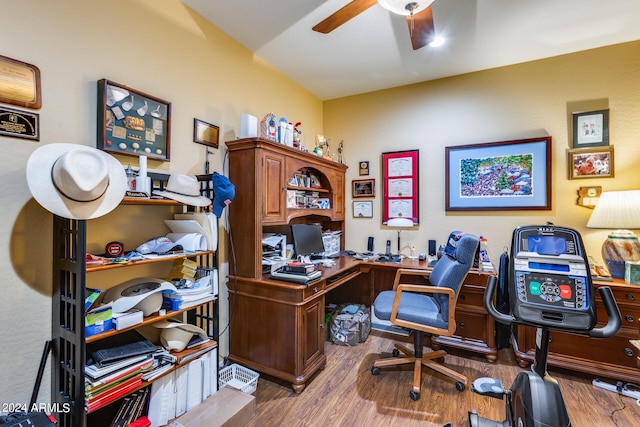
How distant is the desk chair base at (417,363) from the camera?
209 cm

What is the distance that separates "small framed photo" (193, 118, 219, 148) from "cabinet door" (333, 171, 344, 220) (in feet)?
4.94

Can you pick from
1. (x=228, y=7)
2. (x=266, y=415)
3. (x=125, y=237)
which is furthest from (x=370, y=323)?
(x=228, y=7)

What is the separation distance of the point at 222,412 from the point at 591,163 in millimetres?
3572

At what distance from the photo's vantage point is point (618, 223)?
223cm

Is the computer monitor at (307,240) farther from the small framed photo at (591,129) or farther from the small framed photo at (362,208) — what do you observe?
the small framed photo at (591,129)

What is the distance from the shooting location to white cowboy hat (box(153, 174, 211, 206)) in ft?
5.60

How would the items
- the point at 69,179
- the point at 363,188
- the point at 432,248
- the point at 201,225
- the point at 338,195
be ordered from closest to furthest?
1. the point at 69,179
2. the point at 201,225
3. the point at 432,248
4. the point at 338,195
5. the point at 363,188

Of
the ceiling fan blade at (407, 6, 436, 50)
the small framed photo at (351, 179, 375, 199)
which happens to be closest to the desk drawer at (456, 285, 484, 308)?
the small framed photo at (351, 179, 375, 199)

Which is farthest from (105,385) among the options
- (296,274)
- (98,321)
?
(296,274)

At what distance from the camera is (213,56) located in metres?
2.30

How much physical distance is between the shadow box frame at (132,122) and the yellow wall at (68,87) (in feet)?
0.22

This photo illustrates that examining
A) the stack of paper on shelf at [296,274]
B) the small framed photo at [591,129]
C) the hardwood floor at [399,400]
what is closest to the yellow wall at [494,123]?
the small framed photo at [591,129]

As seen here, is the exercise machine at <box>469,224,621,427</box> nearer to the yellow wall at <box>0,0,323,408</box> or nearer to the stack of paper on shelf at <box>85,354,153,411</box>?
the stack of paper on shelf at <box>85,354,153,411</box>

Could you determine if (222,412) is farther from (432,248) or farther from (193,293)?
(432,248)
